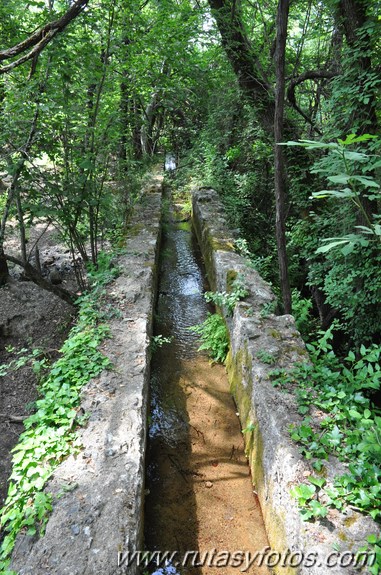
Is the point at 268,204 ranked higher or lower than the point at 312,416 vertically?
higher

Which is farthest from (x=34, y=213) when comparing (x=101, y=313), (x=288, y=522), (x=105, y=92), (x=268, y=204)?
(x=268, y=204)

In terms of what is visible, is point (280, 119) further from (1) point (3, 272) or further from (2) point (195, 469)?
(1) point (3, 272)

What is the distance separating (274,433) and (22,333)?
4210 mm

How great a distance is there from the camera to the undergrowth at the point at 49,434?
89.3 inches

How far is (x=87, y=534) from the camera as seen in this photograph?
218 centimetres

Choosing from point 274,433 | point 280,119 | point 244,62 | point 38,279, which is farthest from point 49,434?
point 244,62

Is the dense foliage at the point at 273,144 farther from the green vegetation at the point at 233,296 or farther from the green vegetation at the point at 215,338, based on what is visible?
the green vegetation at the point at 215,338

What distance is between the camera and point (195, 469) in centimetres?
332

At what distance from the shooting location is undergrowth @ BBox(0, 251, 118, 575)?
89.3 inches

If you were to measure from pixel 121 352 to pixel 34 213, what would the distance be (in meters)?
2.19

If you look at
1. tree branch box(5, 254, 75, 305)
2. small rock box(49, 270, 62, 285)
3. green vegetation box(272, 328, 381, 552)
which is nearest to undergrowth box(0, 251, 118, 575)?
tree branch box(5, 254, 75, 305)

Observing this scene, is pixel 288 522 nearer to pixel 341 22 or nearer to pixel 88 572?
pixel 88 572

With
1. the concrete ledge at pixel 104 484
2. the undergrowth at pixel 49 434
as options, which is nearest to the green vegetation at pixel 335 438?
the concrete ledge at pixel 104 484

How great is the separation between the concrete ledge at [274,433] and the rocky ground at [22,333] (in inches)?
82.5
